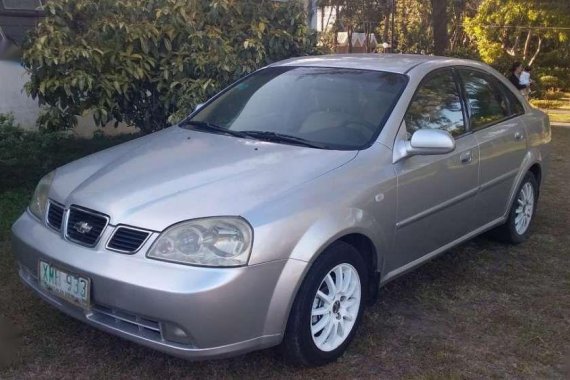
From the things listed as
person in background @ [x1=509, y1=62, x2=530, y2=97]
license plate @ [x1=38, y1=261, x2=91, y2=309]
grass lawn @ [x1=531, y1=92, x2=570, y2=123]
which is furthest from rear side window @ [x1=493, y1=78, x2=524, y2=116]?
grass lawn @ [x1=531, y1=92, x2=570, y2=123]

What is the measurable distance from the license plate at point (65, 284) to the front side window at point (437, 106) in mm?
2041

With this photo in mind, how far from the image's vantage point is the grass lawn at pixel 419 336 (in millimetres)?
3371

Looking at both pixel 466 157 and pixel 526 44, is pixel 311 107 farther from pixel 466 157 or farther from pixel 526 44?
pixel 526 44

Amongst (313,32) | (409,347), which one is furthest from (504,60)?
(409,347)

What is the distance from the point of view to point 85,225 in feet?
10.5

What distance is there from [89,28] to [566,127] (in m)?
10.9

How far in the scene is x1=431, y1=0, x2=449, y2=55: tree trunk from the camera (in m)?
13.9

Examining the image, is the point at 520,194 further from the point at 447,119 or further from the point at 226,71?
the point at 226,71

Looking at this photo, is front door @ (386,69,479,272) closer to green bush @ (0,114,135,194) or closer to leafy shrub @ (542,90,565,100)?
green bush @ (0,114,135,194)

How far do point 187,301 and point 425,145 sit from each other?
5.32ft

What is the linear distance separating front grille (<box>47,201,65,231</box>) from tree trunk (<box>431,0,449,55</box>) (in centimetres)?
1177

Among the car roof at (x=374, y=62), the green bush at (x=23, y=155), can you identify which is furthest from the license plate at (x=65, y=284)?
the green bush at (x=23, y=155)

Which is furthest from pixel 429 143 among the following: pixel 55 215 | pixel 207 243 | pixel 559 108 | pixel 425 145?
pixel 559 108

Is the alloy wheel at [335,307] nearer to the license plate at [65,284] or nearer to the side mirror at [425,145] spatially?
the side mirror at [425,145]
